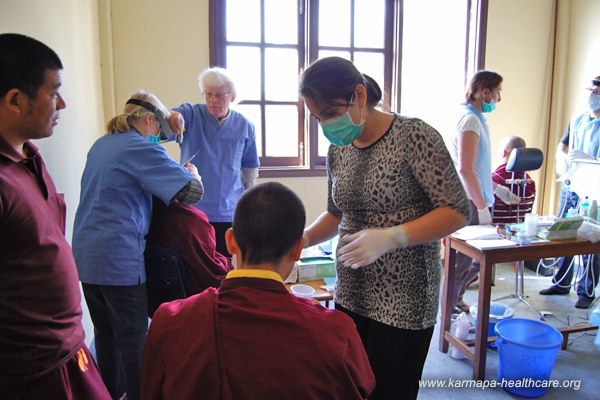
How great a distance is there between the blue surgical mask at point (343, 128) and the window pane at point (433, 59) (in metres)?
2.76

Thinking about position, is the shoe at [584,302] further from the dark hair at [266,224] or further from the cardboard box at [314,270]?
the dark hair at [266,224]

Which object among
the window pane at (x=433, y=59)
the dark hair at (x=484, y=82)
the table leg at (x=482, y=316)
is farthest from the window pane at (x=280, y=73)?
the table leg at (x=482, y=316)

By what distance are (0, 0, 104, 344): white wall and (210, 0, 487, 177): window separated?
3.04ft

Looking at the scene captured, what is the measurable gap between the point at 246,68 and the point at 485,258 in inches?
90.6

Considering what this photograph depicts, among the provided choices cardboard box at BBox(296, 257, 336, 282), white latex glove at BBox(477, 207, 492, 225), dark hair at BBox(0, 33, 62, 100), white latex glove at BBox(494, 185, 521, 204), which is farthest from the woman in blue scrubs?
white latex glove at BBox(494, 185, 521, 204)

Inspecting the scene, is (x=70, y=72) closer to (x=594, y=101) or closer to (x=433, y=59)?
(x=433, y=59)

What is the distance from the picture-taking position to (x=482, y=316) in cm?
218

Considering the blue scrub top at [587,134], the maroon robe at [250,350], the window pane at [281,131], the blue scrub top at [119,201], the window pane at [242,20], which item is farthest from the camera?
the window pane at [281,131]

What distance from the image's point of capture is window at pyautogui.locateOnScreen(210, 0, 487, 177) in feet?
11.2

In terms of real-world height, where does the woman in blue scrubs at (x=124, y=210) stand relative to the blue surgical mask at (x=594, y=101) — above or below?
below

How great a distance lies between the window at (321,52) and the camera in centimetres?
341

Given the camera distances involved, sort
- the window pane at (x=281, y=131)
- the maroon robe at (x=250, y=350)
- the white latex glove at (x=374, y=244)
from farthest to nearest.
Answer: the window pane at (x=281, y=131)
the white latex glove at (x=374, y=244)
the maroon robe at (x=250, y=350)

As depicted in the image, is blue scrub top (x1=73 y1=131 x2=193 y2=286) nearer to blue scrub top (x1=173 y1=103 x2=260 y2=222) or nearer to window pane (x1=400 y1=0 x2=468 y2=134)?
blue scrub top (x1=173 y1=103 x2=260 y2=222)

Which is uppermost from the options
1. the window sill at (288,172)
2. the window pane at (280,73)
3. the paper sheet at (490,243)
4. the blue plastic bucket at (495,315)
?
the window pane at (280,73)
